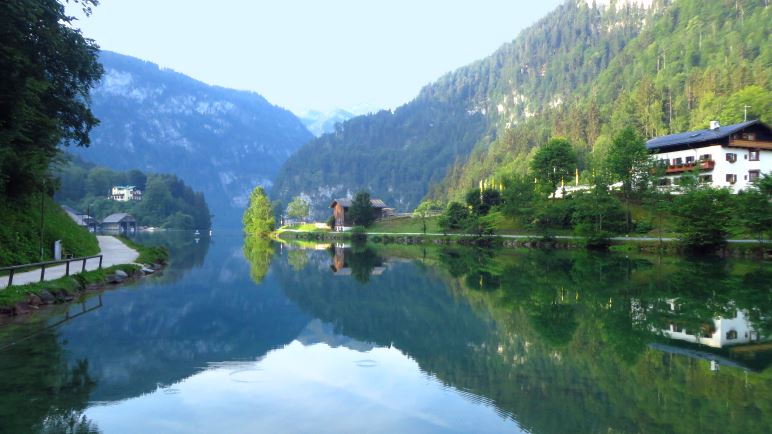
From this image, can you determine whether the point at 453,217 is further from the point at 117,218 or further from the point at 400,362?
the point at 117,218

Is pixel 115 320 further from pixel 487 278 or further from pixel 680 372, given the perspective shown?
pixel 487 278

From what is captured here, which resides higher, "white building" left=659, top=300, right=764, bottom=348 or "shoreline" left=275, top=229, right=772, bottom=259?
"shoreline" left=275, top=229, right=772, bottom=259

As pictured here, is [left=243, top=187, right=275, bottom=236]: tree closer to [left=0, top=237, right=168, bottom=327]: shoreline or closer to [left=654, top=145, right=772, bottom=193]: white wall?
[left=654, top=145, right=772, bottom=193]: white wall

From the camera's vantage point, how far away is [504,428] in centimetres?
980

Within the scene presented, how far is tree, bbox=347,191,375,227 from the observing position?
11975 centimetres

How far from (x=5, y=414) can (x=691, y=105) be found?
152 meters

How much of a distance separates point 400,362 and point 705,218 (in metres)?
49.1

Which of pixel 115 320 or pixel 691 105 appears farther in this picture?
pixel 691 105

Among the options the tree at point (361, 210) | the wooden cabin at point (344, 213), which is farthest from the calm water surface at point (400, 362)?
the wooden cabin at point (344, 213)

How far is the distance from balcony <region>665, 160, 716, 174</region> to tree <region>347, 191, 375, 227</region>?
203ft

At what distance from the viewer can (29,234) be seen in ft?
105

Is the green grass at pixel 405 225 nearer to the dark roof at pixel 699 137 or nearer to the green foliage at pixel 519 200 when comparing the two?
the green foliage at pixel 519 200

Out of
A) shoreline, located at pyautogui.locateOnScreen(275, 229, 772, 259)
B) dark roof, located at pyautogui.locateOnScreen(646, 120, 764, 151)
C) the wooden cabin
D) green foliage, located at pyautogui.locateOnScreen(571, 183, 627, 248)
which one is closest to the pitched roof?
Result: the wooden cabin

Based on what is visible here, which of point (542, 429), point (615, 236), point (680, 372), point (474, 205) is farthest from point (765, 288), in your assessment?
point (474, 205)
